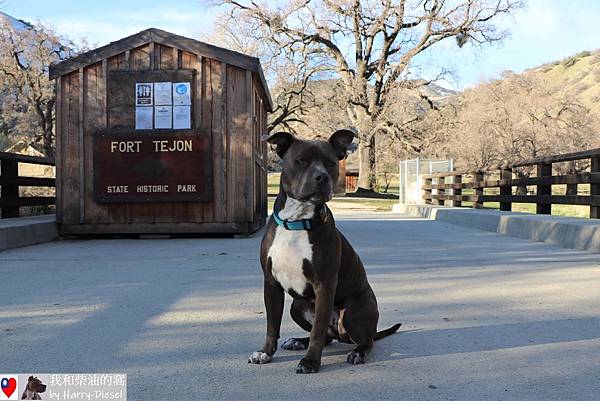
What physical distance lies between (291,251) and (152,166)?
7.42 m

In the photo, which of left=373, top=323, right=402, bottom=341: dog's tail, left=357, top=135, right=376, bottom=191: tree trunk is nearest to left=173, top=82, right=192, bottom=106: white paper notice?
left=373, top=323, right=402, bottom=341: dog's tail

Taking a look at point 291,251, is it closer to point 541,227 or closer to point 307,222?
point 307,222

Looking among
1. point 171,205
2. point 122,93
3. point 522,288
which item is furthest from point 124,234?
point 522,288

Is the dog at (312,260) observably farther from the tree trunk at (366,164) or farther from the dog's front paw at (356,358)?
the tree trunk at (366,164)

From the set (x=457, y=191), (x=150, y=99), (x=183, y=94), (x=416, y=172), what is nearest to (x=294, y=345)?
(x=183, y=94)

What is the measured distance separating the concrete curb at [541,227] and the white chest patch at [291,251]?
19.4 ft

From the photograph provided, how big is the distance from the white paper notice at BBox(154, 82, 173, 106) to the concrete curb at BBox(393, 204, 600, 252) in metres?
6.26

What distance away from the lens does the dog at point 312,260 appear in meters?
2.97

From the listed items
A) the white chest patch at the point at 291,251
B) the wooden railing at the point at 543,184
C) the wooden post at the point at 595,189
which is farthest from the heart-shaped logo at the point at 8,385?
the wooden post at the point at 595,189

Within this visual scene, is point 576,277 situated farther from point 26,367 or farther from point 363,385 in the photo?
point 26,367

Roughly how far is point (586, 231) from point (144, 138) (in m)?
6.78

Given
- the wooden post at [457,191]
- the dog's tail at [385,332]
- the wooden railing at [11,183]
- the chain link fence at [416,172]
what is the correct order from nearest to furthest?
1. the dog's tail at [385,332]
2. the wooden railing at [11,183]
3. the wooden post at [457,191]
4. the chain link fence at [416,172]

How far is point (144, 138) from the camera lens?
9938 millimetres

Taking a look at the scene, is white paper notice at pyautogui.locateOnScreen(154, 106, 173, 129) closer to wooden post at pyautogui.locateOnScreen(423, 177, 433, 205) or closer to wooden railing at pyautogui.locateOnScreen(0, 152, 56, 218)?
wooden railing at pyautogui.locateOnScreen(0, 152, 56, 218)
